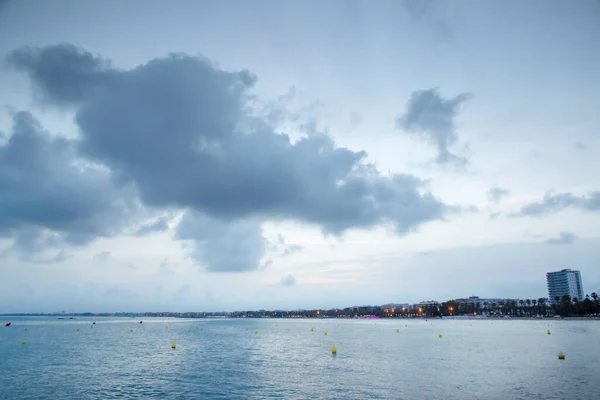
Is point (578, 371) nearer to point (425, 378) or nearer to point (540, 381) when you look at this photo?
point (540, 381)

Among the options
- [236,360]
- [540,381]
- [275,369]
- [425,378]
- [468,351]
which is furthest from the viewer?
[468,351]

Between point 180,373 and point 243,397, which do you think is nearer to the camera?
point 243,397

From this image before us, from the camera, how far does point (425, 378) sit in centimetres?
4575

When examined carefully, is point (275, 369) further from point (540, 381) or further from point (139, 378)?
point (540, 381)

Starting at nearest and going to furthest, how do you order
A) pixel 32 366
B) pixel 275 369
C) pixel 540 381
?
pixel 540 381 → pixel 275 369 → pixel 32 366

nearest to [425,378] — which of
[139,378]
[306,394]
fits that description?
[306,394]

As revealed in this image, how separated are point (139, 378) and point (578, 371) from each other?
54551 millimetres

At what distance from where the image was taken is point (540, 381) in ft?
138

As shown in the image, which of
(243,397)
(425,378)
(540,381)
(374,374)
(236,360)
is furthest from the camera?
(236,360)

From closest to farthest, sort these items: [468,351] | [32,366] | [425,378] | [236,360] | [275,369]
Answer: [425,378] → [275,369] → [32,366] → [236,360] → [468,351]

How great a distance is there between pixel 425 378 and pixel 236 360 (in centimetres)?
3264

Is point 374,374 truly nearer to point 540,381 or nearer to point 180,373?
Result: point 540,381

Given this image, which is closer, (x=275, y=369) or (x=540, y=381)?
(x=540, y=381)

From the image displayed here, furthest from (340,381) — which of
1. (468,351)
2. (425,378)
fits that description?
(468,351)
